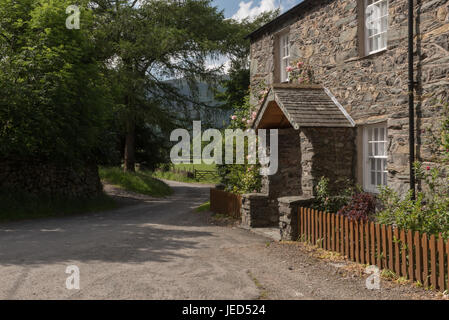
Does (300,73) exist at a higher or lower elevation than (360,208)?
higher

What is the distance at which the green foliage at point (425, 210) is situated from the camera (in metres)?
6.94

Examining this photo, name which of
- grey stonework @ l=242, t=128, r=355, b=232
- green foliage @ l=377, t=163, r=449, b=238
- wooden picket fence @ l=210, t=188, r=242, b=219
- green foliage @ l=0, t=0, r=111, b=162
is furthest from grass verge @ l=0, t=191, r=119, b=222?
green foliage @ l=377, t=163, r=449, b=238

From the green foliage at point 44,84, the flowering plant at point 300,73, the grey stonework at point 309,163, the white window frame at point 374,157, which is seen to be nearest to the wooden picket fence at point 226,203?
the grey stonework at point 309,163

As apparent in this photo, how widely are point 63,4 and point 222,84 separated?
46.6ft

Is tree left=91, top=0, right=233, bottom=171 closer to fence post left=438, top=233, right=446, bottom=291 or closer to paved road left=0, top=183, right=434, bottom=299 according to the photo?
paved road left=0, top=183, right=434, bottom=299

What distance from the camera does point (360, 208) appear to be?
872 centimetres

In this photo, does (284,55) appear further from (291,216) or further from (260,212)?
(291,216)

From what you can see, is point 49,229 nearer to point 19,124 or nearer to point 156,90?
point 19,124

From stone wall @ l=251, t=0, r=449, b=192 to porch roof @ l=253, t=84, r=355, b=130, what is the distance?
0.26 meters

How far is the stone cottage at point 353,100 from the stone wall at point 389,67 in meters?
0.02

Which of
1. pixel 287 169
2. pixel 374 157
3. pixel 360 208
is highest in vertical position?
pixel 374 157

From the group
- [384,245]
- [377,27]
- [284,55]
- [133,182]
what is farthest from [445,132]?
[133,182]

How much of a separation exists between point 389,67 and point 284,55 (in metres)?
5.39
